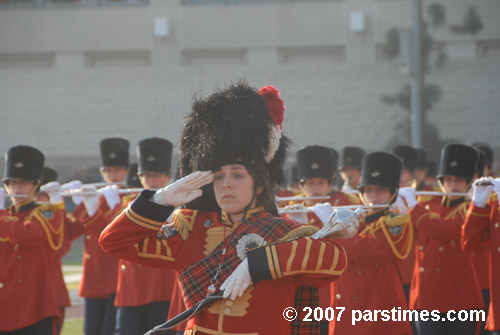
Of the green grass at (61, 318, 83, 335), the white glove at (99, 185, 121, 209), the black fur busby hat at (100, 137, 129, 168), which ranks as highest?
the black fur busby hat at (100, 137, 129, 168)

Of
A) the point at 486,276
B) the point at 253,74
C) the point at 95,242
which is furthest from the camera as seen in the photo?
the point at 253,74

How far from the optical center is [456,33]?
26.0 m

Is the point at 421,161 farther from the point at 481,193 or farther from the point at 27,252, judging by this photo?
the point at 27,252

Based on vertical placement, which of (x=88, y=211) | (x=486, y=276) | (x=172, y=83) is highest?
(x=172, y=83)

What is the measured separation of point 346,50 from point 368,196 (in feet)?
65.4

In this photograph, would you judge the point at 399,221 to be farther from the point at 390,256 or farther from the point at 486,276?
the point at 486,276

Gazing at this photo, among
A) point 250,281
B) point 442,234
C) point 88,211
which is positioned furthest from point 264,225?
point 88,211

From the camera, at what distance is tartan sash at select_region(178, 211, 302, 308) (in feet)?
13.4

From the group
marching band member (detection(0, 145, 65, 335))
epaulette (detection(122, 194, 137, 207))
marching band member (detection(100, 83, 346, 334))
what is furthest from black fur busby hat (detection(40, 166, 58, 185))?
marching band member (detection(100, 83, 346, 334))

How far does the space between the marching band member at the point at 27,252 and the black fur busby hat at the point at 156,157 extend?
131 cm

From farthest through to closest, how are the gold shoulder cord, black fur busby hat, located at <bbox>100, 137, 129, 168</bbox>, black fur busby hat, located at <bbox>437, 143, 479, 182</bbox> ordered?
black fur busby hat, located at <bbox>100, 137, 129, 168</bbox>
black fur busby hat, located at <bbox>437, 143, 479, 182</bbox>
the gold shoulder cord

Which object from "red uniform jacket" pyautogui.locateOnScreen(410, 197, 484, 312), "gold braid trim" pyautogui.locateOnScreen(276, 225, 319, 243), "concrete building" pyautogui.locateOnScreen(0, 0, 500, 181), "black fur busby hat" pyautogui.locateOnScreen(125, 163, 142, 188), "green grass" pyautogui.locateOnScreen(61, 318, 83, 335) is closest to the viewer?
"gold braid trim" pyautogui.locateOnScreen(276, 225, 319, 243)

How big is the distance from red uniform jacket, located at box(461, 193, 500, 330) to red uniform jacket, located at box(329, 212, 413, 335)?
0.58m

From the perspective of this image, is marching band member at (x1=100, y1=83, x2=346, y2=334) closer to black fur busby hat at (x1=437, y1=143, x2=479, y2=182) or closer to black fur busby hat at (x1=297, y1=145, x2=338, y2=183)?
black fur busby hat at (x1=437, y1=143, x2=479, y2=182)
